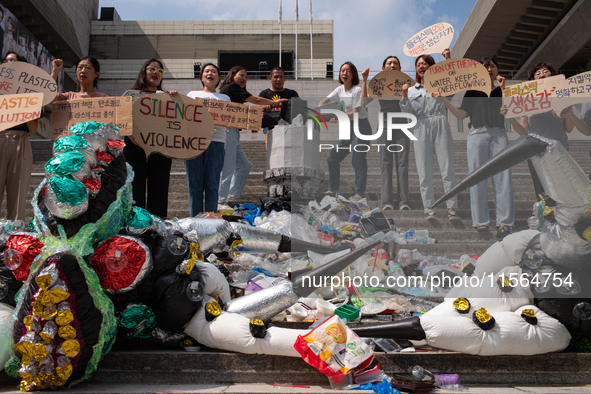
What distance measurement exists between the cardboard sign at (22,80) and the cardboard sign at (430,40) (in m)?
3.87

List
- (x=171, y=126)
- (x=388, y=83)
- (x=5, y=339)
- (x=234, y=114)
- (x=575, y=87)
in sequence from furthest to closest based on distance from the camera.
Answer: (x=234, y=114) < (x=388, y=83) < (x=171, y=126) < (x=575, y=87) < (x=5, y=339)

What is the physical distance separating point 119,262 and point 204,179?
2328mm

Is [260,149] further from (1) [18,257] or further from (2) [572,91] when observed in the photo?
(1) [18,257]

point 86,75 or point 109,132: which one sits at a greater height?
point 86,75

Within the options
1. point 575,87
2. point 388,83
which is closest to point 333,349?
point 575,87

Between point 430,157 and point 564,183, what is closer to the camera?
point 564,183

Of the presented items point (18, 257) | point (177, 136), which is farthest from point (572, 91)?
point (18, 257)

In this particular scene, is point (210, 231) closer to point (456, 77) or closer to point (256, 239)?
point (256, 239)

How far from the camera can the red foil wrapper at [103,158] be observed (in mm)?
2352

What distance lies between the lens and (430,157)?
3.07m

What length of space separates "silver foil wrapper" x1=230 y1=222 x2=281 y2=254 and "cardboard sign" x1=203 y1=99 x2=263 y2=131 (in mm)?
1823

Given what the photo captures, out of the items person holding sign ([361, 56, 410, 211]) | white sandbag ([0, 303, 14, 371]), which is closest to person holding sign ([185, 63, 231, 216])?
person holding sign ([361, 56, 410, 211])

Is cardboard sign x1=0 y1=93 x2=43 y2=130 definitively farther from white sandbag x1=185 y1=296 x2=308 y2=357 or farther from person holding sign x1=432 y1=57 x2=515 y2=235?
person holding sign x1=432 y1=57 x2=515 y2=235

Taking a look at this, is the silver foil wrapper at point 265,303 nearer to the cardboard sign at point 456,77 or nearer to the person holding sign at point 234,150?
the cardboard sign at point 456,77
